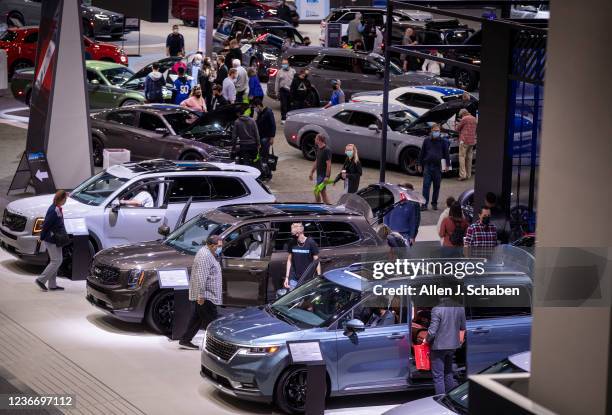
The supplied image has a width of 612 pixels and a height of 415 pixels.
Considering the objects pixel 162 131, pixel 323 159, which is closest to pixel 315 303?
pixel 323 159

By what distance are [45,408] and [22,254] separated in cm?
586

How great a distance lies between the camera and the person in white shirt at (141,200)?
16734 millimetres

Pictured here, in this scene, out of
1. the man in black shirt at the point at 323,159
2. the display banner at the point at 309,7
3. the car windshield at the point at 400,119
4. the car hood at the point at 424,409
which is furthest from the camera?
the display banner at the point at 309,7

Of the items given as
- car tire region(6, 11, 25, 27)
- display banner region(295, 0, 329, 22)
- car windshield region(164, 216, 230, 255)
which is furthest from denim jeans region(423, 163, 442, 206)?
display banner region(295, 0, 329, 22)

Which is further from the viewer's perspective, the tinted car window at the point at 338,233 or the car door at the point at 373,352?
the tinted car window at the point at 338,233

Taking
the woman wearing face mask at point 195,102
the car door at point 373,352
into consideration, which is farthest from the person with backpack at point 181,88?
the car door at point 373,352

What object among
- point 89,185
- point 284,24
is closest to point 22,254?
point 89,185

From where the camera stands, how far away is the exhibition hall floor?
1170 cm

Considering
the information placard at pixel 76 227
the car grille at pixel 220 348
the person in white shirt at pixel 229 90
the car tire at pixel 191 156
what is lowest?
the car grille at pixel 220 348

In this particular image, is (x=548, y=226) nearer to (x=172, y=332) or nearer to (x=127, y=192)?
(x=172, y=332)

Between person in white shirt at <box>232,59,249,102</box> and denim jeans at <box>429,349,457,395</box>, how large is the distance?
17909 millimetres

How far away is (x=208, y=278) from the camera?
13.2 metres

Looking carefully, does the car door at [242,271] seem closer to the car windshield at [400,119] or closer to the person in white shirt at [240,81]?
the car windshield at [400,119]

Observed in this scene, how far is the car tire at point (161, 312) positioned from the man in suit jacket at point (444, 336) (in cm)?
410
